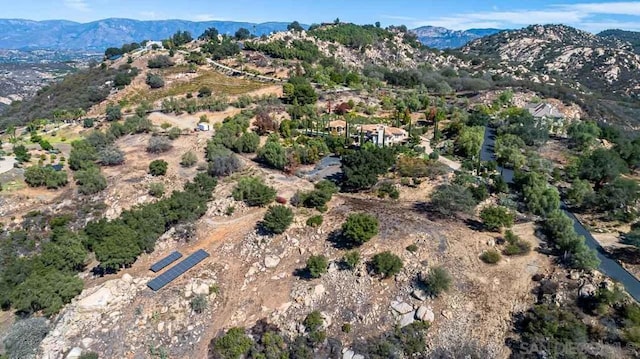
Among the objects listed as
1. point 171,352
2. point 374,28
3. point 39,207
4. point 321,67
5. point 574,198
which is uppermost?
point 374,28

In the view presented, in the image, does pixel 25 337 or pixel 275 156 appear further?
pixel 275 156

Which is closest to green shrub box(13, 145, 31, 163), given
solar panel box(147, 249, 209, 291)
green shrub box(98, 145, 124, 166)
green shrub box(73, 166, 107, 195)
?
green shrub box(98, 145, 124, 166)

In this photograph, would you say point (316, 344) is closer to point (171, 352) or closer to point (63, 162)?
point (171, 352)

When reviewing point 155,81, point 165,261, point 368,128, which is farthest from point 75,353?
point 155,81

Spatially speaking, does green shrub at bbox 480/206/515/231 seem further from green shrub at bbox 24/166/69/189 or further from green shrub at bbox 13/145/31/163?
green shrub at bbox 13/145/31/163

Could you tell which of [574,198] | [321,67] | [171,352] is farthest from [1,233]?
[321,67]

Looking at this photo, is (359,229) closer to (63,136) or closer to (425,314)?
(425,314)
